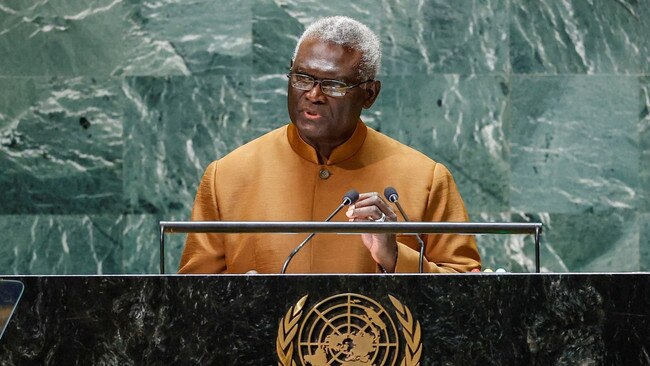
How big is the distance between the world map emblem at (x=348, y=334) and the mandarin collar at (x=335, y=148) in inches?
63.5

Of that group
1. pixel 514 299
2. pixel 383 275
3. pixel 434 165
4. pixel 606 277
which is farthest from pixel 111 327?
pixel 434 165

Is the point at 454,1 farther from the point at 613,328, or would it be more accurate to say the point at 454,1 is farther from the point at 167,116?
the point at 613,328

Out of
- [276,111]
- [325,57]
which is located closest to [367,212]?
[325,57]

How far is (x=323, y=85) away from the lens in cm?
449

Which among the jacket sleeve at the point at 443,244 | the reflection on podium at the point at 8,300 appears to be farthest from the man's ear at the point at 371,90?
the reflection on podium at the point at 8,300

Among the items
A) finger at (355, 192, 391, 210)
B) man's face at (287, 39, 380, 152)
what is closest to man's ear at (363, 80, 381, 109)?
man's face at (287, 39, 380, 152)

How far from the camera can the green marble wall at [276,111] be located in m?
6.62

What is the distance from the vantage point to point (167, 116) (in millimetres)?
6633

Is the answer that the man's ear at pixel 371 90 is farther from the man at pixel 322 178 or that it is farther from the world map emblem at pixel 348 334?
the world map emblem at pixel 348 334

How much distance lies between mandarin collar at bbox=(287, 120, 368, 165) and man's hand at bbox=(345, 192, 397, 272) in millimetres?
777

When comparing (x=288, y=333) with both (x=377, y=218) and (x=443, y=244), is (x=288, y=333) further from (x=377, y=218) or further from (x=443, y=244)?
(x=443, y=244)

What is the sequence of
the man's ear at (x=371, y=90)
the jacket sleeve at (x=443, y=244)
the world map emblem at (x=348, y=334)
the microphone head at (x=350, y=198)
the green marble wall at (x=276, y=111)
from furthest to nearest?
the green marble wall at (x=276, y=111), the man's ear at (x=371, y=90), the jacket sleeve at (x=443, y=244), the microphone head at (x=350, y=198), the world map emblem at (x=348, y=334)

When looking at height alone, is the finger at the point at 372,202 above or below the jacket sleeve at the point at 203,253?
above

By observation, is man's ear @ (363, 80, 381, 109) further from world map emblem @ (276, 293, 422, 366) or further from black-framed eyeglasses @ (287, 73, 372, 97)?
world map emblem @ (276, 293, 422, 366)
